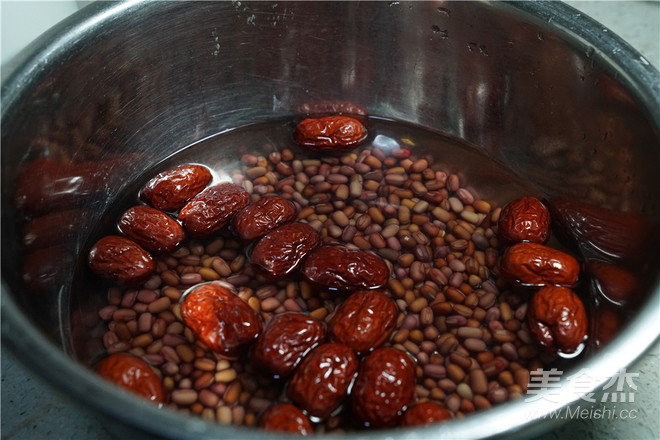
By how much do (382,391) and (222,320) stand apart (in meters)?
0.24

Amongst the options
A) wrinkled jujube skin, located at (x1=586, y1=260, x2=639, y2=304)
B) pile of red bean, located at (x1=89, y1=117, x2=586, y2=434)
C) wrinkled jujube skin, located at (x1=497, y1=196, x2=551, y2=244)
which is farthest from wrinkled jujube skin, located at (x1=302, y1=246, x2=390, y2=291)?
wrinkled jujube skin, located at (x1=586, y1=260, x2=639, y2=304)

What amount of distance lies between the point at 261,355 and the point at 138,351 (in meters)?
0.19

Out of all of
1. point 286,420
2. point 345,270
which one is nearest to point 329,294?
point 345,270

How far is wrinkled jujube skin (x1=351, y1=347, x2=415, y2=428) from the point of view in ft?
2.63

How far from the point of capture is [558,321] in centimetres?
92

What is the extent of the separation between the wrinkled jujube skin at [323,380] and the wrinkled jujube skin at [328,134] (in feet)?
1.67

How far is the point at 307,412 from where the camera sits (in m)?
0.82

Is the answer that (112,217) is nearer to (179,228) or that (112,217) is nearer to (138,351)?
(179,228)

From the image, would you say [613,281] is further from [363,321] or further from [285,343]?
[285,343]

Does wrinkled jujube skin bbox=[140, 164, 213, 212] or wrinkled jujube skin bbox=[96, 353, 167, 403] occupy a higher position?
wrinkled jujube skin bbox=[140, 164, 213, 212]

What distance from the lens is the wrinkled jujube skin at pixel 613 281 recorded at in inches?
35.6

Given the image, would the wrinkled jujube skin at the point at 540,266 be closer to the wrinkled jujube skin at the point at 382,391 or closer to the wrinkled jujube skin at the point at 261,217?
the wrinkled jujube skin at the point at 382,391

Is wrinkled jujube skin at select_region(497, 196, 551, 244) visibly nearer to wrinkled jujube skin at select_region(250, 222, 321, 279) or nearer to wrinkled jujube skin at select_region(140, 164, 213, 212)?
wrinkled jujube skin at select_region(250, 222, 321, 279)

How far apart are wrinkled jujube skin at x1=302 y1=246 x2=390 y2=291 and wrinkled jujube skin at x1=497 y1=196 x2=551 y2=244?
0.22 metres
